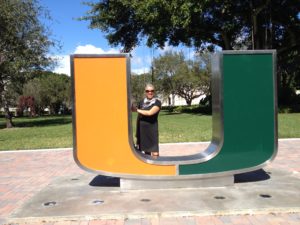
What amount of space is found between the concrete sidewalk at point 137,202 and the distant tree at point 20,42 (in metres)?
16.8

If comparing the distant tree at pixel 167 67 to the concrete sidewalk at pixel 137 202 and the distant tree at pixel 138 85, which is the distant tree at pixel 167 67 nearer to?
the distant tree at pixel 138 85

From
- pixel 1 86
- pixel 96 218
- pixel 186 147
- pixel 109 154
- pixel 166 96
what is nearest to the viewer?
pixel 96 218

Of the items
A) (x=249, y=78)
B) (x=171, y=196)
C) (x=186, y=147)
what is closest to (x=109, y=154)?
(x=171, y=196)

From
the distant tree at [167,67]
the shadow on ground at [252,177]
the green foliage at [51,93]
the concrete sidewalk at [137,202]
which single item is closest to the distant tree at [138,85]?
the distant tree at [167,67]

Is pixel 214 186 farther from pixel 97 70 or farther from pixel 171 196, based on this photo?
pixel 97 70

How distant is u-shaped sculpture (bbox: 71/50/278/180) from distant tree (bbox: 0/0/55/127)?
18.7 m

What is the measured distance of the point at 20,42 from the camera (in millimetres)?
24516

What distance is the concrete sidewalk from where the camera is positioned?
506 cm

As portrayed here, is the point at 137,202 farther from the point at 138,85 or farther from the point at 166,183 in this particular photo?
the point at 138,85

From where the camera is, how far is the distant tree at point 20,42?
23562 mm

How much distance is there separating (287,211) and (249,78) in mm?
2211

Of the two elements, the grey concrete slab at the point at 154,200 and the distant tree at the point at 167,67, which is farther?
the distant tree at the point at 167,67

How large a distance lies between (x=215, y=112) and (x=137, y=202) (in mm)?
1985

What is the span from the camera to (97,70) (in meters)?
6.30
